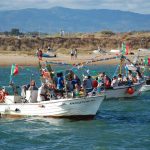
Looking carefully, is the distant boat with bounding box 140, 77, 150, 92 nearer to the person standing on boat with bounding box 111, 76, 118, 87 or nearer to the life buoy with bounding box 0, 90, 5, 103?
the person standing on boat with bounding box 111, 76, 118, 87

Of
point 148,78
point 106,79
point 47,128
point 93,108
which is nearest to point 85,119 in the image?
point 93,108

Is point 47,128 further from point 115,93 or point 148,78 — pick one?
point 148,78

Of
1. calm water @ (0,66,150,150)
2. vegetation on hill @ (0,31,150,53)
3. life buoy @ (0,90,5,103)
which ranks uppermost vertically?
vegetation on hill @ (0,31,150,53)

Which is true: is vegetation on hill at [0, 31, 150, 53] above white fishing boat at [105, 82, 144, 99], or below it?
above

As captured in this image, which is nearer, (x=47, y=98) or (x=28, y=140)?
(x=28, y=140)

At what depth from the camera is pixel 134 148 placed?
22000mm

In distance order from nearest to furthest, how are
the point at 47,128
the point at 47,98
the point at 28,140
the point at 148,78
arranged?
the point at 28,140
the point at 47,128
the point at 47,98
the point at 148,78

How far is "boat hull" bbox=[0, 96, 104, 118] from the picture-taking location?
87.2 ft

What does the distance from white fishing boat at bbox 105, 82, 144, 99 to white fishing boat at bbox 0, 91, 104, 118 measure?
7778 mm

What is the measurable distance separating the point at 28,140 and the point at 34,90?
4.89m

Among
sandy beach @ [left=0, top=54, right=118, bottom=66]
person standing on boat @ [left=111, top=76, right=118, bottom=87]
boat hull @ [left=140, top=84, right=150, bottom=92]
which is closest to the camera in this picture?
person standing on boat @ [left=111, top=76, right=118, bottom=87]

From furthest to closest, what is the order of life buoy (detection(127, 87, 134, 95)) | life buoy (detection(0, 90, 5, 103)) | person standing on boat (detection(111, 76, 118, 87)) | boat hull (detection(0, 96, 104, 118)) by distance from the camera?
life buoy (detection(127, 87, 134, 95)), person standing on boat (detection(111, 76, 118, 87)), life buoy (detection(0, 90, 5, 103)), boat hull (detection(0, 96, 104, 118))

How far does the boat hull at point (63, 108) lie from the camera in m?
26.6

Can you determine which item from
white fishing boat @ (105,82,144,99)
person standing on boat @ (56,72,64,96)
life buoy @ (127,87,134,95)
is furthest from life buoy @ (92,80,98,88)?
person standing on boat @ (56,72,64,96)
